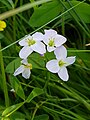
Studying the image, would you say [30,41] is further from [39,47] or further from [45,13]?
[45,13]

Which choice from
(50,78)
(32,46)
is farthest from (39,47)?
(50,78)

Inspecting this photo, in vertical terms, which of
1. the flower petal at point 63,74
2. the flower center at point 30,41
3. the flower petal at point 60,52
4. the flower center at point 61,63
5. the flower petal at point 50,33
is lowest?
the flower petal at point 63,74

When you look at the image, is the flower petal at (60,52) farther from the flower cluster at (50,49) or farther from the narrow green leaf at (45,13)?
the narrow green leaf at (45,13)

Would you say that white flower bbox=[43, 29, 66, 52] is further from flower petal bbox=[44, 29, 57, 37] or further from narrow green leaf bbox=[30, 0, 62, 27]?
narrow green leaf bbox=[30, 0, 62, 27]

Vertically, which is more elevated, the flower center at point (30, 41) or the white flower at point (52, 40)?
the flower center at point (30, 41)

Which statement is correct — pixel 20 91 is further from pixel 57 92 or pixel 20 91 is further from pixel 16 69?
pixel 57 92

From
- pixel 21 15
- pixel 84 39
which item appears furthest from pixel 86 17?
pixel 21 15

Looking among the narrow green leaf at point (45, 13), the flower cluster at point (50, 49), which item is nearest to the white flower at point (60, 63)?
the flower cluster at point (50, 49)
